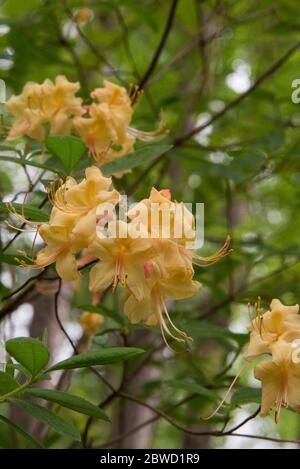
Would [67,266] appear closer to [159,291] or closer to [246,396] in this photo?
[159,291]

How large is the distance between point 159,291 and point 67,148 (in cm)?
33

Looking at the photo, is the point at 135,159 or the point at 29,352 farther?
the point at 135,159

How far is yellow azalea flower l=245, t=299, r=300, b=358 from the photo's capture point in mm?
1170

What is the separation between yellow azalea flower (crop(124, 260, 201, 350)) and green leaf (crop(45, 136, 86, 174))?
0.29 metres

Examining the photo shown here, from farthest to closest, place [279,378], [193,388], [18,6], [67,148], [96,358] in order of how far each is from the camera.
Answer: [18,6]
[193,388]
[67,148]
[279,378]
[96,358]

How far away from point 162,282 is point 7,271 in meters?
1.19

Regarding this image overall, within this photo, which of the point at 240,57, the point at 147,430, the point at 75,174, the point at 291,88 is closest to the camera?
the point at 75,174

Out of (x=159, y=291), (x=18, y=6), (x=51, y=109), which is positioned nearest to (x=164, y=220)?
(x=159, y=291)

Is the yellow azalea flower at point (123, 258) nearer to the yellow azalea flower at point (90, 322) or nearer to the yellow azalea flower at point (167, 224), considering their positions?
the yellow azalea flower at point (167, 224)

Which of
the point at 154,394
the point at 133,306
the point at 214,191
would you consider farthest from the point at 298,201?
the point at 133,306

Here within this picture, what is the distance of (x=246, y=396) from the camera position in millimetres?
1425

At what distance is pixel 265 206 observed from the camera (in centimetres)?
329

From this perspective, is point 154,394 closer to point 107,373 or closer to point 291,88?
point 107,373

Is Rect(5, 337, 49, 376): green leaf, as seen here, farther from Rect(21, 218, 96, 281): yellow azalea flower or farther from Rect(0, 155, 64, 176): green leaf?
Rect(0, 155, 64, 176): green leaf
